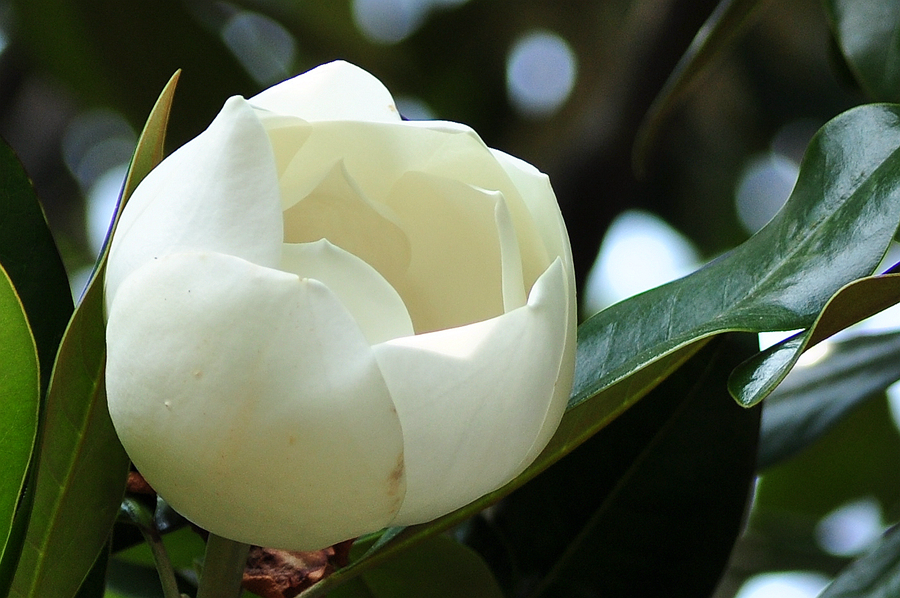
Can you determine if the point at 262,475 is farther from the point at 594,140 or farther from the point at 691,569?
the point at 594,140

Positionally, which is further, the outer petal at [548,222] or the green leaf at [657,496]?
the green leaf at [657,496]

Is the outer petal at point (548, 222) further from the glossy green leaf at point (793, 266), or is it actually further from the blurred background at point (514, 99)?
the blurred background at point (514, 99)

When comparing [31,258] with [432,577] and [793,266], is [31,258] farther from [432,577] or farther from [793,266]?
[793,266]

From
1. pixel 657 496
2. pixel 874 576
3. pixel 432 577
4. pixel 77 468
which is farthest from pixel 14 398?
pixel 874 576

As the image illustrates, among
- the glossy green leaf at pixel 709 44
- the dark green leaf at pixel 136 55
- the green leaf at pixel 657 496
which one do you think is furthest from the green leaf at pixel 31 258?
the dark green leaf at pixel 136 55

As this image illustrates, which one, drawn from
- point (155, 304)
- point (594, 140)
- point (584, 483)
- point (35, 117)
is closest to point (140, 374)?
point (155, 304)

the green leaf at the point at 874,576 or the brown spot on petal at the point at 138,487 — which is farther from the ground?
the brown spot on petal at the point at 138,487
